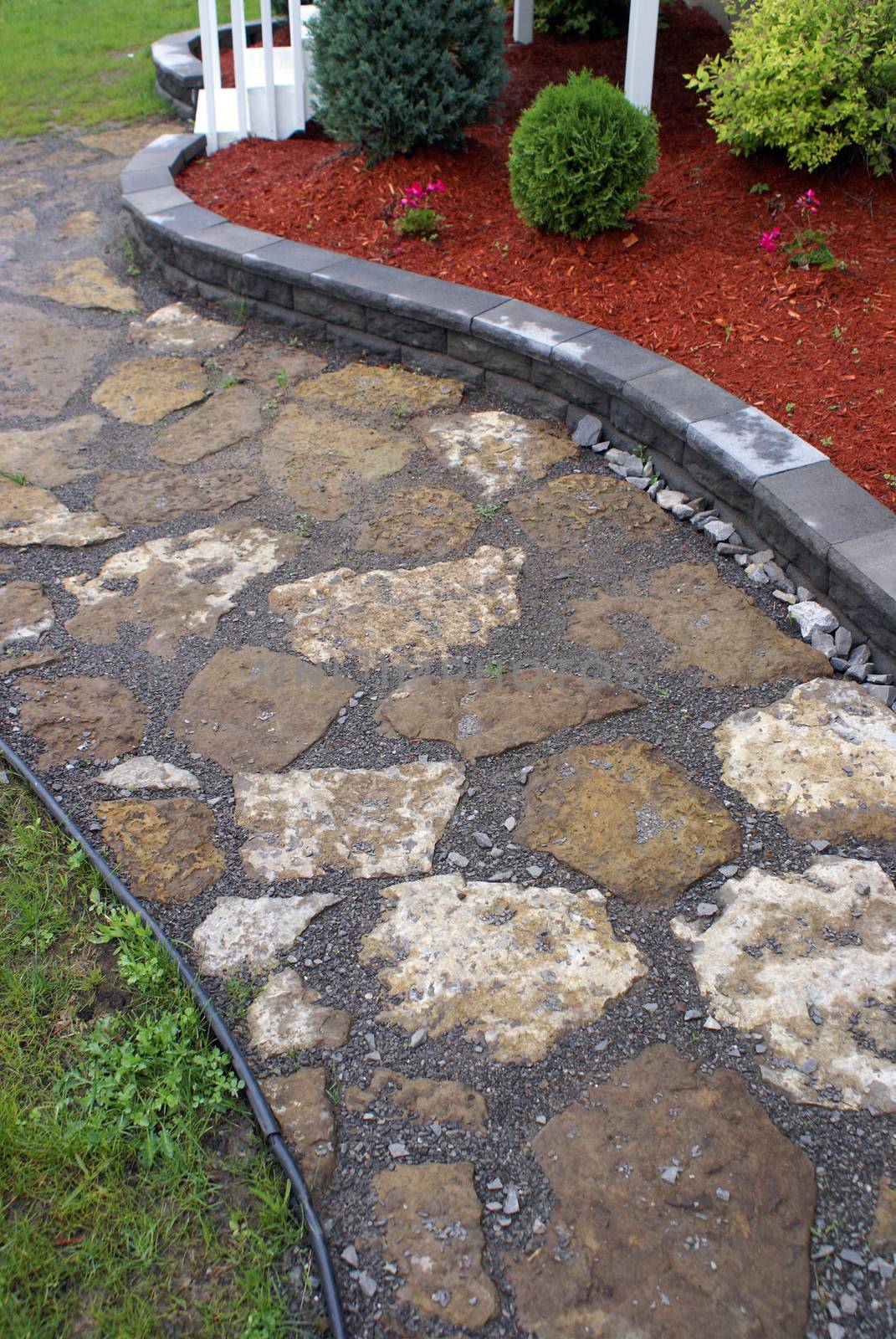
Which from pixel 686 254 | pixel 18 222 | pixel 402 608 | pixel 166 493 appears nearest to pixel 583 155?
pixel 686 254

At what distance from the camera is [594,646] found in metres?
3.28

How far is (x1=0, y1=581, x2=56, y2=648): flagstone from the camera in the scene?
11.2 ft

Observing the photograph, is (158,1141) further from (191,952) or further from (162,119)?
(162,119)

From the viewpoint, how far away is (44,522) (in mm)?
3938

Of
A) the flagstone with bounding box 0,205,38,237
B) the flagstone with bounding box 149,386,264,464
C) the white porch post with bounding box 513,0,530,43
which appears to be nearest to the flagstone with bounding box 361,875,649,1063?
the flagstone with bounding box 149,386,264,464

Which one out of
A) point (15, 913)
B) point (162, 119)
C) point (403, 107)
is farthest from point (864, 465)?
point (162, 119)

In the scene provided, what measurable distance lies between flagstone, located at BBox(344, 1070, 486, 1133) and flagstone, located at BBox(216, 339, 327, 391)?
3491 mm

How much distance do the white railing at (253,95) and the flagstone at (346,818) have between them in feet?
17.1

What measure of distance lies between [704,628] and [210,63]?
5.20 m

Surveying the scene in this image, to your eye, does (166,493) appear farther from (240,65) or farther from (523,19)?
(523,19)

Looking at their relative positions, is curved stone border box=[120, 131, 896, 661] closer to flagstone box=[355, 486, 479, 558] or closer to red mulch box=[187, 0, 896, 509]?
red mulch box=[187, 0, 896, 509]

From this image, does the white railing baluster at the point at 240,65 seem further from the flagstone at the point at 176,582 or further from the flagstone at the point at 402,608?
the flagstone at the point at 402,608

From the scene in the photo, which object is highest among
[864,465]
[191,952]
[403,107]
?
[403,107]

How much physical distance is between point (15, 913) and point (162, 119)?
25.2 ft
